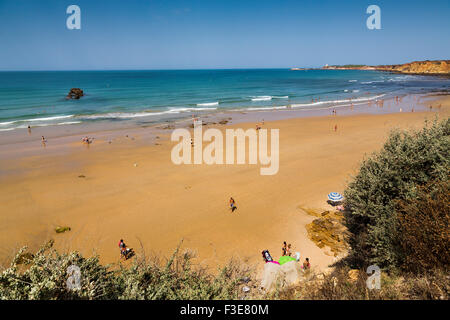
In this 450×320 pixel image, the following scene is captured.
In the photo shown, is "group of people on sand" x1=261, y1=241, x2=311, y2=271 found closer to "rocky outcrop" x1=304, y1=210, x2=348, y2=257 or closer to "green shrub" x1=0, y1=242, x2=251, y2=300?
"rocky outcrop" x1=304, y1=210, x2=348, y2=257

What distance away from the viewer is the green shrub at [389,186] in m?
7.43

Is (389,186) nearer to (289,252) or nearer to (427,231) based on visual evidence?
(427,231)

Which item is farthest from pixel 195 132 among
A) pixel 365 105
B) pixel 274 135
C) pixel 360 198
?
pixel 365 105

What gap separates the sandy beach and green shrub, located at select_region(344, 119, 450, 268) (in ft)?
6.42

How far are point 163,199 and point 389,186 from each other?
1277 centimetres

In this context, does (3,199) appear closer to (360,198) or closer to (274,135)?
(360,198)

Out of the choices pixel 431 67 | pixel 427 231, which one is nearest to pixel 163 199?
pixel 427 231

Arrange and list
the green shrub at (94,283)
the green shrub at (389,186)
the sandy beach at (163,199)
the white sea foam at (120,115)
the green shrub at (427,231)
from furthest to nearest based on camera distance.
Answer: the white sea foam at (120,115) < the sandy beach at (163,199) < the green shrub at (389,186) < the green shrub at (427,231) < the green shrub at (94,283)

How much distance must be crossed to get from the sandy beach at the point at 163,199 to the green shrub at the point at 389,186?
196cm

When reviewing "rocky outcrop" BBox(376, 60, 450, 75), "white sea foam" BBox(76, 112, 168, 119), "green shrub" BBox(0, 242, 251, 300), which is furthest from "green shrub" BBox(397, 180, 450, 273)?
"rocky outcrop" BBox(376, 60, 450, 75)

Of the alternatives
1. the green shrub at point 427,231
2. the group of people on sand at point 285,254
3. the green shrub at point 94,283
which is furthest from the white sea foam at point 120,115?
the green shrub at point 427,231

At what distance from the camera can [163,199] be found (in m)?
16.8

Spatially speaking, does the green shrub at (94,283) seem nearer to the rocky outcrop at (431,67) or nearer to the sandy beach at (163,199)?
the sandy beach at (163,199)

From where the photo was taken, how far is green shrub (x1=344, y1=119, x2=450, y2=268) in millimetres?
7434
